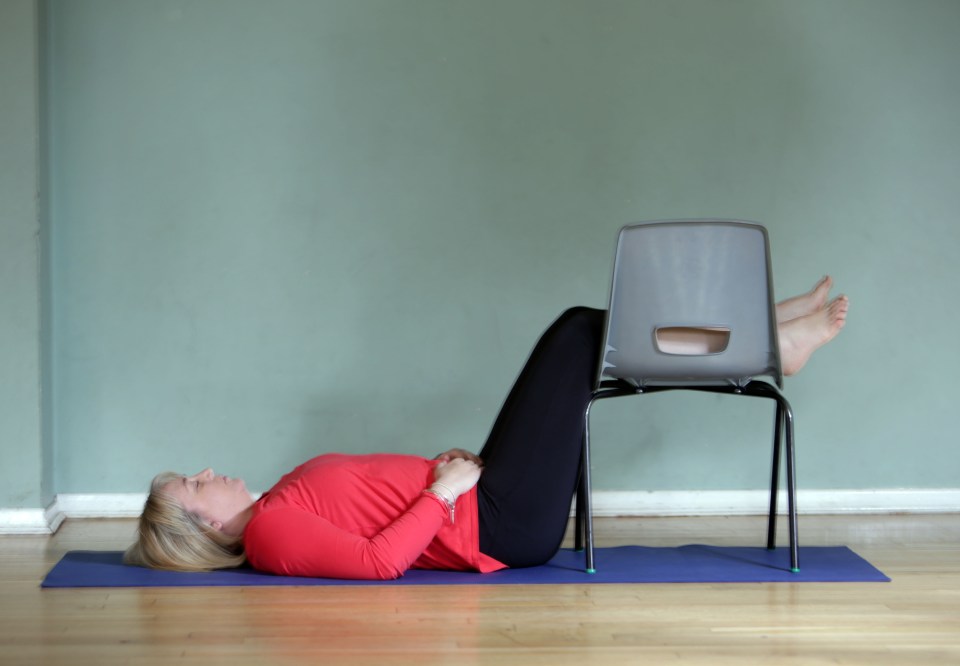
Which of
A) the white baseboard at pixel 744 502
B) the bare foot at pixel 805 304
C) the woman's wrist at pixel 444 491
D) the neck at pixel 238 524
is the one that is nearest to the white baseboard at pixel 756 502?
the white baseboard at pixel 744 502

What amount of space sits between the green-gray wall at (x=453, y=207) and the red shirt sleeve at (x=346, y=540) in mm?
1087

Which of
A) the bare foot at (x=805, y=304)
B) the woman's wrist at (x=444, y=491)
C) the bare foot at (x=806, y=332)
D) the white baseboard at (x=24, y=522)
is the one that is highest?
the bare foot at (x=805, y=304)

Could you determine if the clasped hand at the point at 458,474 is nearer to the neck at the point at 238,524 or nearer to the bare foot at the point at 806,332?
the neck at the point at 238,524

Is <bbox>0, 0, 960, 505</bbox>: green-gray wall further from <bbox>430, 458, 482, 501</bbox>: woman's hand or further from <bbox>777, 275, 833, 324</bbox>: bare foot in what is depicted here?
<bbox>430, 458, 482, 501</bbox>: woman's hand

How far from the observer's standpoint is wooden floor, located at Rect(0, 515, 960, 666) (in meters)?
2.01

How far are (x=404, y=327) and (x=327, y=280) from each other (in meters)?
0.33

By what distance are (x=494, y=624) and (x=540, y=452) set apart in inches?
20.8

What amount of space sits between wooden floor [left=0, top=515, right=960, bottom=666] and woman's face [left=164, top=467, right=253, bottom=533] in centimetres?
19

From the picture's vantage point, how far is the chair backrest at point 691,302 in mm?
2527

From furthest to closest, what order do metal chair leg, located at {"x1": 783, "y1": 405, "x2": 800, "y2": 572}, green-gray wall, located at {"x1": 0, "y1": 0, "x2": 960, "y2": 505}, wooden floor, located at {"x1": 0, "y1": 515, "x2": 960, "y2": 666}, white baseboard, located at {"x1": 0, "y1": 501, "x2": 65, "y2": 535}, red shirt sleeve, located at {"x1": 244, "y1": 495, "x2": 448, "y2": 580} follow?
green-gray wall, located at {"x1": 0, "y1": 0, "x2": 960, "y2": 505}, white baseboard, located at {"x1": 0, "y1": 501, "x2": 65, "y2": 535}, metal chair leg, located at {"x1": 783, "y1": 405, "x2": 800, "y2": 572}, red shirt sleeve, located at {"x1": 244, "y1": 495, "x2": 448, "y2": 580}, wooden floor, located at {"x1": 0, "y1": 515, "x2": 960, "y2": 666}

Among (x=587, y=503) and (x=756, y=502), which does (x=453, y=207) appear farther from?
(x=756, y=502)

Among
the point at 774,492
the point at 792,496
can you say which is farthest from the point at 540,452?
the point at 774,492

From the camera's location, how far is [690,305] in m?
2.54

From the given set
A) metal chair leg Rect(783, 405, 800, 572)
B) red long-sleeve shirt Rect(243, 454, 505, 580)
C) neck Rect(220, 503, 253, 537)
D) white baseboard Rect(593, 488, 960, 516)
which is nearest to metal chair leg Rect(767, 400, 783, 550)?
metal chair leg Rect(783, 405, 800, 572)
